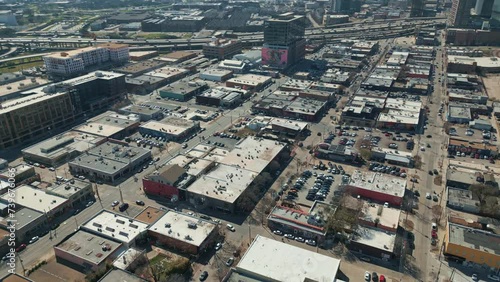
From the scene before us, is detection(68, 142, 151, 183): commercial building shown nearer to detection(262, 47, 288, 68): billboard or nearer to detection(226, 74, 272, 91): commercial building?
detection(226, 74, 272, 91): commercial building

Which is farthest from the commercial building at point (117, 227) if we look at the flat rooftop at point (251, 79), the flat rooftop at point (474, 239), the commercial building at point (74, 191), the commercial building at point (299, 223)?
the flat rooftop at point (251, 79)

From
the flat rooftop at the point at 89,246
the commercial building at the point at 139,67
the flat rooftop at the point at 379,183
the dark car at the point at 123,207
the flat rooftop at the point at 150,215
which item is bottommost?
the dark car at the point at 123,207

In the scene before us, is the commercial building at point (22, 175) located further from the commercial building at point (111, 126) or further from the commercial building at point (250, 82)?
the commercial building at point (250, 82)

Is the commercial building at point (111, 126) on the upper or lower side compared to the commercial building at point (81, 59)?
lower

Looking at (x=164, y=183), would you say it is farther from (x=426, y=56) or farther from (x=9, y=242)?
(x=426, y=56)

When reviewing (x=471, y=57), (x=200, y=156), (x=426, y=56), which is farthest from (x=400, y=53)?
(x=200, y=156)

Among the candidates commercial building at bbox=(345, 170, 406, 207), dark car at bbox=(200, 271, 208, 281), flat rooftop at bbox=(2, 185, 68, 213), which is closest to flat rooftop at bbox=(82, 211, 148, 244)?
flat rooftop at bbox=(2, 185, 68, 213)
